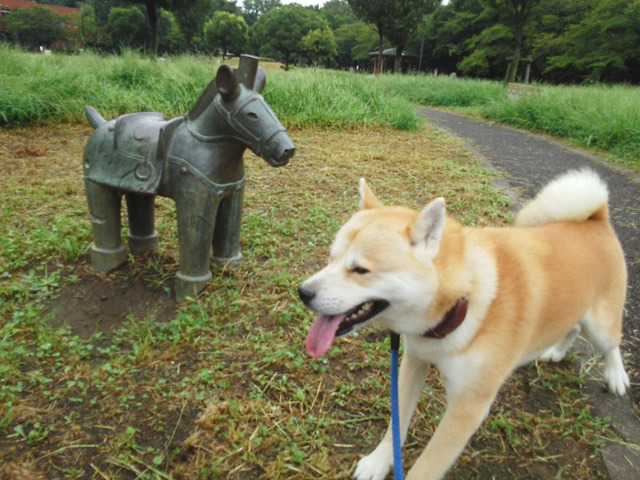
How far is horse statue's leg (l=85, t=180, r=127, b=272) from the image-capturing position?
100 inches

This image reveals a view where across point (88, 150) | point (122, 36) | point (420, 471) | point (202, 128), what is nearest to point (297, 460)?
point (420, 471)

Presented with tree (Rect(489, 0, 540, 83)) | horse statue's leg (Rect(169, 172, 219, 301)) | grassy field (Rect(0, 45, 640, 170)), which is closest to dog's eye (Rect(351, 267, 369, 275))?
horse statue's leg (Rect(169, 172, 219, 301))

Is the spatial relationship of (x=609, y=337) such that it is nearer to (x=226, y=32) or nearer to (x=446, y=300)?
(x=446, y=300)

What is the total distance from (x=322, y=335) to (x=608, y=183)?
5.88 m

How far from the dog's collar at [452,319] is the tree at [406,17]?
107 ft

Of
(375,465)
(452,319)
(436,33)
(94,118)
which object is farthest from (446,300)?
(436,33)

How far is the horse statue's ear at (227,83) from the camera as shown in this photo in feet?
6.91

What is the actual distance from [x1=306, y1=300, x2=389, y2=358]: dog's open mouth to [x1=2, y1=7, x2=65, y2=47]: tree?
55.3 metres

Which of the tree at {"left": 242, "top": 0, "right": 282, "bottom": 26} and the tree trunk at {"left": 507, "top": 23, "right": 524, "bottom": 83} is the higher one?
the tree at {"left": 242, "top": 0, "right": 282, "bottom": 26}

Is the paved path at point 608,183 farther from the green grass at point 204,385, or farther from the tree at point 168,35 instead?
the tree at point 168,35

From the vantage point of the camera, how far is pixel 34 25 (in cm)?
4303

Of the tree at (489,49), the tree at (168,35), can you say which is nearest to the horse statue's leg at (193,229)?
the tree at (489,49)

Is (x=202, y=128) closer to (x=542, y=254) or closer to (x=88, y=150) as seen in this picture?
(x=88, y=150)

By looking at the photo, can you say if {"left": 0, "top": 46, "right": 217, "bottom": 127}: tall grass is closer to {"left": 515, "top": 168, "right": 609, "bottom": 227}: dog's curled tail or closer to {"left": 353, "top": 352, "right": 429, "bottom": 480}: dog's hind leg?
{"left": 515, "top": 168, "right": 609, "bottom": 227}: dog's curled tail
